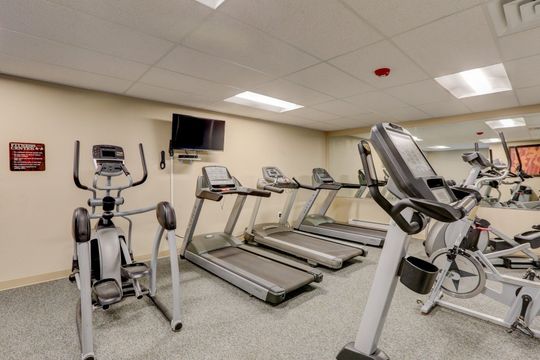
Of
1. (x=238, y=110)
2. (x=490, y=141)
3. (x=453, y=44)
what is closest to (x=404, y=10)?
(x=453, y=44)

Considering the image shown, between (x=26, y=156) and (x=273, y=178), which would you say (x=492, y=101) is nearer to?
(x=273, y=178)

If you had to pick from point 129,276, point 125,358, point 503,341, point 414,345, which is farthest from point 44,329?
point 503,341

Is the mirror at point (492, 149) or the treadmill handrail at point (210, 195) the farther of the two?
the mirror at point (492, 149)

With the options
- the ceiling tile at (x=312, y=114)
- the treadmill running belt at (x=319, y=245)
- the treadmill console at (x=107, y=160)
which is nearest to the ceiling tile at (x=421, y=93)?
the ceiling tile at (x=312, y=114)

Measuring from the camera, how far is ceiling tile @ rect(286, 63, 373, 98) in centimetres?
283

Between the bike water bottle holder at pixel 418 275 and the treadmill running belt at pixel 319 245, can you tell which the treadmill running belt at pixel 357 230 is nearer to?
the treadmill running belt at pixel 319 245

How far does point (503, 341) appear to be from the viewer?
2.16 metres

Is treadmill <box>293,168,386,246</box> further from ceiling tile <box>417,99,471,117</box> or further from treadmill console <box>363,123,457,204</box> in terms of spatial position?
treadmill console <box>363,123,457,204</box>

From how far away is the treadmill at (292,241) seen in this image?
3.77m

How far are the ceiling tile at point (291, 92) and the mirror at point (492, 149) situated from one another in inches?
87.9

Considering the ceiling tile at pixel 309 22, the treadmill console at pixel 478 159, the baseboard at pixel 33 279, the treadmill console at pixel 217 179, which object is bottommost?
the baseboard at pixel 33 279

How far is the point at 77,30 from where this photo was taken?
2.02m

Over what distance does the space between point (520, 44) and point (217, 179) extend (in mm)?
3314

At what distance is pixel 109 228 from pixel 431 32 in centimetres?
329
